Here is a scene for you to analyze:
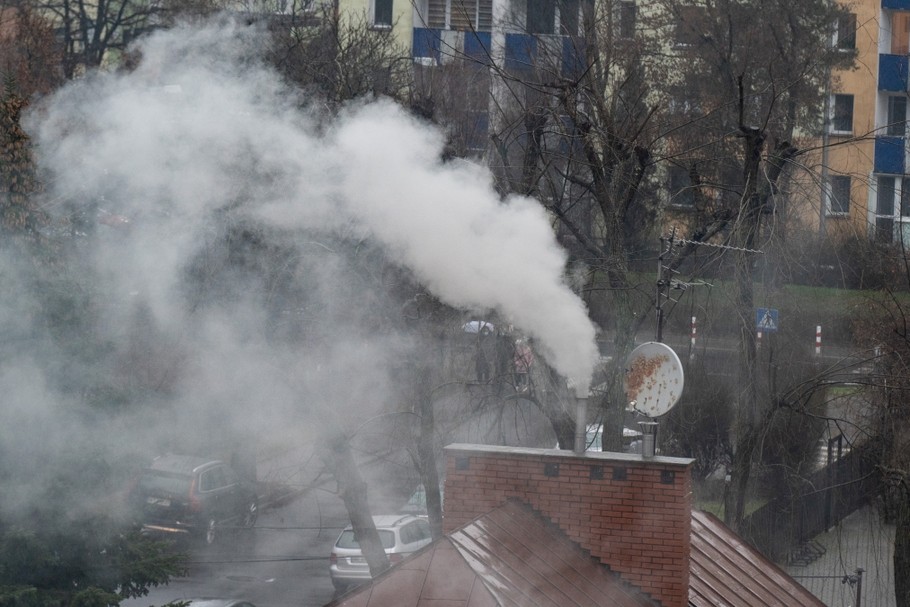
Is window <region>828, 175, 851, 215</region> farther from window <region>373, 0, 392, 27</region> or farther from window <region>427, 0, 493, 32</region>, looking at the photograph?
window <region>373, 0, 392, 27</region>

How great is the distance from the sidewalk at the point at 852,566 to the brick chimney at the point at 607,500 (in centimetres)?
785

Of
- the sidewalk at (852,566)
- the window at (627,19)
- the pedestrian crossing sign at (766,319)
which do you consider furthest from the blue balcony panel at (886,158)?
the pedestrian crossing sign at (766,319)

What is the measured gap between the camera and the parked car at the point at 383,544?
19094mm

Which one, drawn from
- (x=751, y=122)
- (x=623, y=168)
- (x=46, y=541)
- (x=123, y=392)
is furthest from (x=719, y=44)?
(x=46, y=541)

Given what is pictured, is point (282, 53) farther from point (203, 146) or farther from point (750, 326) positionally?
point (750, 326)

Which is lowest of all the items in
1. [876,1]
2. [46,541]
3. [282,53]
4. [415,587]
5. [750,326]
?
[46,541]

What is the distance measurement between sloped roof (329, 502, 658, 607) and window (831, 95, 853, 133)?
21.8 meters

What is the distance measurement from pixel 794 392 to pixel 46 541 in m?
9.32

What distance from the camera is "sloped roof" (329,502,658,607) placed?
772 cm

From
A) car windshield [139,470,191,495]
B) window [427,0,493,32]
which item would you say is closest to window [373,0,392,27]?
window [427,0,493,32]

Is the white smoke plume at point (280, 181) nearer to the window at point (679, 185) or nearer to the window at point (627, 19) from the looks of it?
the window at point (679, 185)

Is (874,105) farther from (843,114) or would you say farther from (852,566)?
(852,566)

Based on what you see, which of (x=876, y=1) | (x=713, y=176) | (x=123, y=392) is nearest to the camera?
(x=123, y=392)

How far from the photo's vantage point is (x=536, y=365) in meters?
15.3
